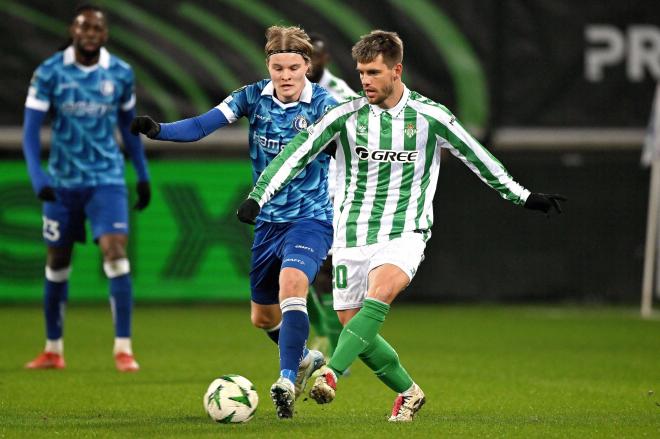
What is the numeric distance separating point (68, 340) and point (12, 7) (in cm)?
492

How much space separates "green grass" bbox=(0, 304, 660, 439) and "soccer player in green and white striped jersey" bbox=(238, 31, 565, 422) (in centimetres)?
57

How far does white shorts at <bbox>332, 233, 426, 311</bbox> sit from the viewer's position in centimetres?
654

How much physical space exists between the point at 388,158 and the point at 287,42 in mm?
848

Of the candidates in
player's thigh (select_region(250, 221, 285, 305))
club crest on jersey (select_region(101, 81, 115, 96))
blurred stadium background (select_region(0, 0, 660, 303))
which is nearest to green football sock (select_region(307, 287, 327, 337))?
player's thigh (select_region(250, 221, 285, 305))

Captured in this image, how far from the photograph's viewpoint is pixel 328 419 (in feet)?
21.9

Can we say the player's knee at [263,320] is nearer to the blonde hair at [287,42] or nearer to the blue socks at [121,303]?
the blonde hair at [287,42]

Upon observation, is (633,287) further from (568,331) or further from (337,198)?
(337,198)

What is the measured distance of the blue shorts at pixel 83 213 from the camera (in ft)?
31.2

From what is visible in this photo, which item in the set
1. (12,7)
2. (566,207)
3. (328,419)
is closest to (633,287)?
(566,207)

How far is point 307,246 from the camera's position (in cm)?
696

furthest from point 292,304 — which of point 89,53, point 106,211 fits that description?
point 89,53

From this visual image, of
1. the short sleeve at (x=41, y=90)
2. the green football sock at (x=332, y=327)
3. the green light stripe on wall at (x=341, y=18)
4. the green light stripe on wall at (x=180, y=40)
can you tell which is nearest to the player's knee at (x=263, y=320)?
the green football sock at (x=332, y=327)

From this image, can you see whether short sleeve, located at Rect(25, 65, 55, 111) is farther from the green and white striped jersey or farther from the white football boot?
the white football boot

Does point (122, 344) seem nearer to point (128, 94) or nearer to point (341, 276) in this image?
point (128, 94)
